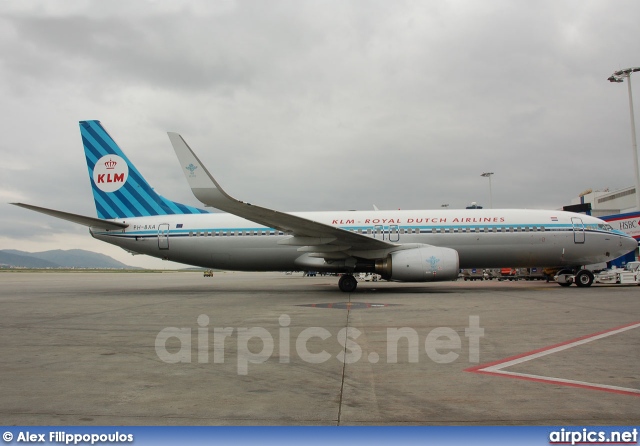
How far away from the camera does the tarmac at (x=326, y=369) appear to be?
3.94 meters

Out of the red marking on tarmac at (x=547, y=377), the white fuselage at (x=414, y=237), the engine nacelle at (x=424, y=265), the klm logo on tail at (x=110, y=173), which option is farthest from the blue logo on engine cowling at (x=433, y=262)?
the klm logo on tail at (x=110, y=173)

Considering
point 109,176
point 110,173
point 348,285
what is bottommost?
point 348,285

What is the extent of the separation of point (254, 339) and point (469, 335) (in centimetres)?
351

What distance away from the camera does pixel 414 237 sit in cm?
1862

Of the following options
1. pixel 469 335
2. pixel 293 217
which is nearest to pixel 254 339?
pixel 469 335

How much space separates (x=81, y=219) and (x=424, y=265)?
13294mm

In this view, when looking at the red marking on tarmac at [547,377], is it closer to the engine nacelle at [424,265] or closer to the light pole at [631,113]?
the engine nacelle at [424,265]

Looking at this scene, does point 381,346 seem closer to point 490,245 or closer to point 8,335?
point 8,335

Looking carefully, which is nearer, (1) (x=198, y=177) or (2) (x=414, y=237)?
(1) (x=198, y=177)

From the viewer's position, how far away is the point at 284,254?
19.0 m

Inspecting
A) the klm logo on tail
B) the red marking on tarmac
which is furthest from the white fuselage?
the red marking on tarmac

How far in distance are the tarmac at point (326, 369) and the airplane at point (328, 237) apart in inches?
294

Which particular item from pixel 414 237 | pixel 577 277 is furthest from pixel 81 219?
pixel 577 277

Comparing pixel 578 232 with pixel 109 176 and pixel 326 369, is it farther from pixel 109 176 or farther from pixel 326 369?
pixel 109 176
